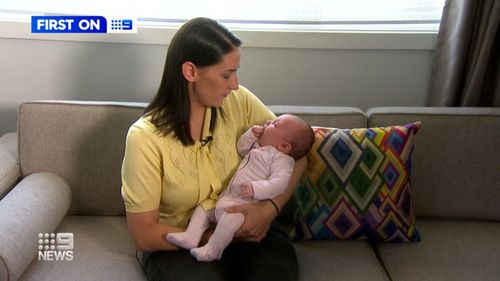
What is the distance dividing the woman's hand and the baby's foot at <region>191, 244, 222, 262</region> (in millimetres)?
99

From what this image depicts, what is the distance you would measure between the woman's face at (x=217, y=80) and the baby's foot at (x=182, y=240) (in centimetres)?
39

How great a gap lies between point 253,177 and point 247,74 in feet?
2.71

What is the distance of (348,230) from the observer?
169 centimetres

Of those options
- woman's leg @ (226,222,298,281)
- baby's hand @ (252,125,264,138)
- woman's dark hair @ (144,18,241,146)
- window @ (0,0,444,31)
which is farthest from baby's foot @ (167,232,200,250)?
window @ (0,0,444,31)

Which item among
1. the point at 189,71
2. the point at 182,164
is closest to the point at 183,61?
the point at 189,71

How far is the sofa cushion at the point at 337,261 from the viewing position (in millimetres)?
1510

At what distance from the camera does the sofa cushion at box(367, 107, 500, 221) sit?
182 centimetres

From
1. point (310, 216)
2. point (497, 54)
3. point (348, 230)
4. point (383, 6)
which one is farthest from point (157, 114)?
point (497, 54)

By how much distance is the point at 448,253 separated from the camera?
1640 mm

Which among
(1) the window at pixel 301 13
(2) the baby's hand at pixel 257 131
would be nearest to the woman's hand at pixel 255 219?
(2) the baby's hand at pixel 257 131

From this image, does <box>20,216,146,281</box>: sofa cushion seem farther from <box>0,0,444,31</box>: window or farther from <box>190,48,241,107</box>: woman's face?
<box>0,0,444,31</box>: window

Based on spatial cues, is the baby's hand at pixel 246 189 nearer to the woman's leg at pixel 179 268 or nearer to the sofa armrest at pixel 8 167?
the woman's leg at pixel 179 268

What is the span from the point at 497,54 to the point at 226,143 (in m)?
1.25

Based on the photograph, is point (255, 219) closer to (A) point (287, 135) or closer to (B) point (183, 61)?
(A) point (287, 135)
